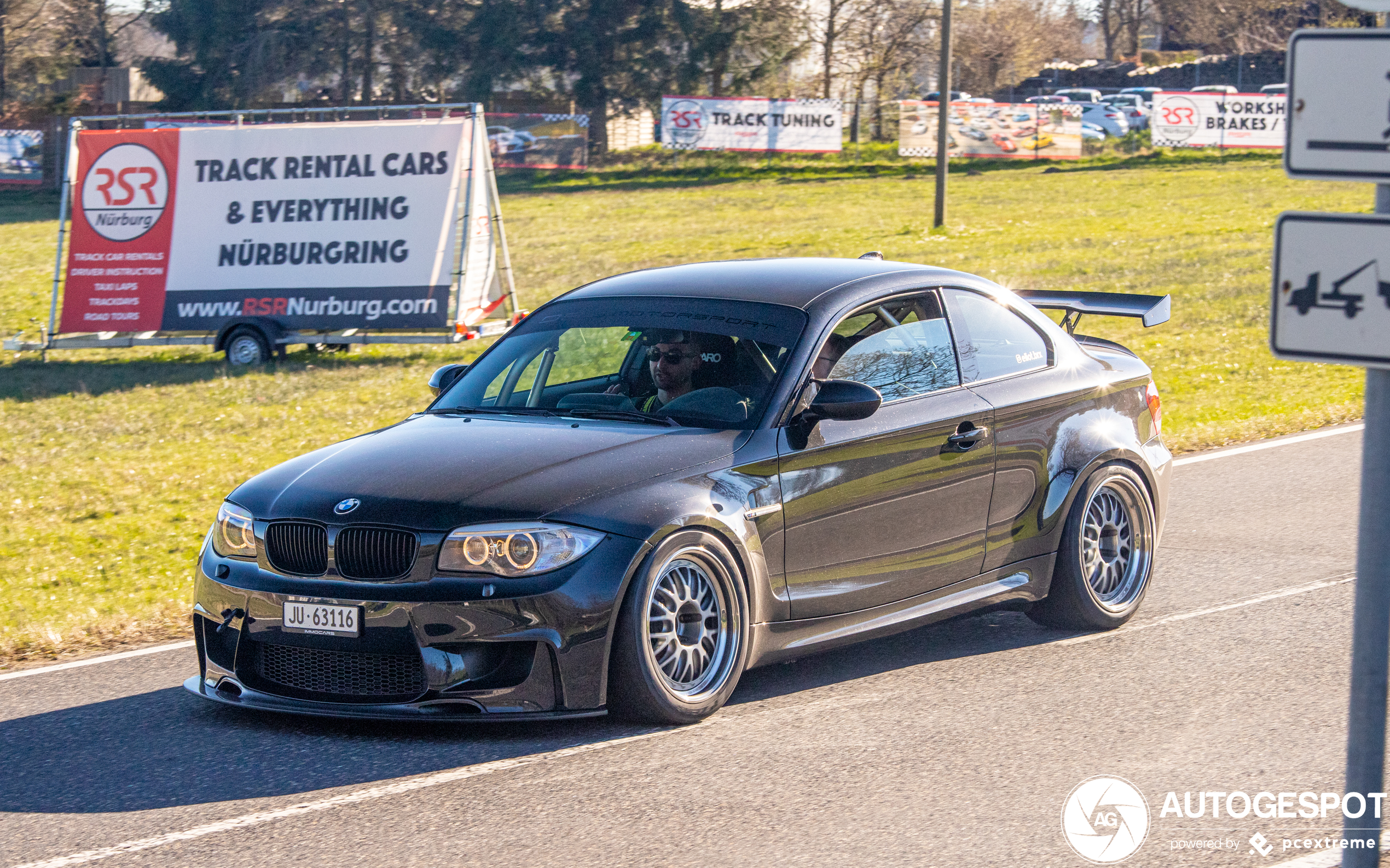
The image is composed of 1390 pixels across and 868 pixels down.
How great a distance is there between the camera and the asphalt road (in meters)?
4.50

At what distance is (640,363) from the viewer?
656cm

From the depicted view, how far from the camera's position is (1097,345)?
7.82 metres

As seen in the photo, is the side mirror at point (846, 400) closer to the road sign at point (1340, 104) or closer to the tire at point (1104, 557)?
the tire at point (1104, 557)

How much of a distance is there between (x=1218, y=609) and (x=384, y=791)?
416cm

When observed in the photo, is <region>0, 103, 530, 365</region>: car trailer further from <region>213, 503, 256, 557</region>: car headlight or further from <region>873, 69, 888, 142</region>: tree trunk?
<region>873, 69, 888, 142</region>: tree trunk

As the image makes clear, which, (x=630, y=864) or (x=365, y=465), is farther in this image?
(x=365, y=465)

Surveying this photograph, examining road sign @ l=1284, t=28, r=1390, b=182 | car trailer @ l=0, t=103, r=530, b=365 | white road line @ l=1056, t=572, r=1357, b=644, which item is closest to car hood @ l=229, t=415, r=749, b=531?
white road line @ l=1056, t=572, r=1357, b=644

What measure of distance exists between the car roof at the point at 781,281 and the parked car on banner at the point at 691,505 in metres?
0.02

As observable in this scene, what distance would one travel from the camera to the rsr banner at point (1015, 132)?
4694 centimetres

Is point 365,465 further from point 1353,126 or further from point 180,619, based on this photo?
point 1353,126

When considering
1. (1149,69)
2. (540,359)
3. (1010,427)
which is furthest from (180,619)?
(1149,69)

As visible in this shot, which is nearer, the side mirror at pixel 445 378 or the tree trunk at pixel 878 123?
the side mirror at pixel 445 378

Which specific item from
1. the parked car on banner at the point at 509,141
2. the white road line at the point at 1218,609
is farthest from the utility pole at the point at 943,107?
the parked car on banner at the point at 509,141

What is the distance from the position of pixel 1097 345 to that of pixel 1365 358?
4.54 metres
